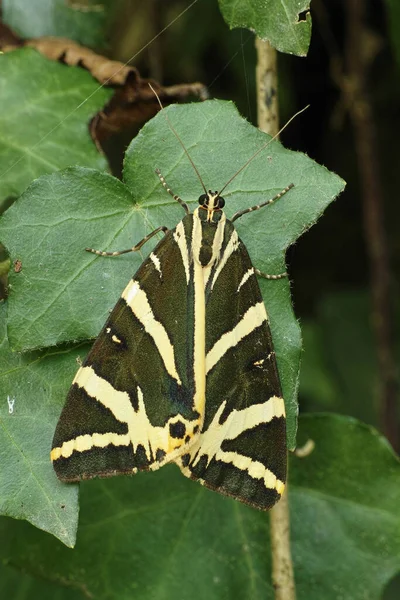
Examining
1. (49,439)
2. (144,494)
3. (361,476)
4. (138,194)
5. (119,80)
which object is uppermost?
(119,80)

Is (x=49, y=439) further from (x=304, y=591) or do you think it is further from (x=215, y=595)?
(x=304, y=591)

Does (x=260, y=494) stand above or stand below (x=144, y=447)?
below

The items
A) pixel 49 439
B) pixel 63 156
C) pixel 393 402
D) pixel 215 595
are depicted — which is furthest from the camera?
pixel 393 402

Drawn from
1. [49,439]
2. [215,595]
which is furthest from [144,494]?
[49,439]

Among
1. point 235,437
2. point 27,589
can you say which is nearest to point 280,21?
point 235,437

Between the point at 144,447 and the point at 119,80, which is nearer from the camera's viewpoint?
the point at 144,447

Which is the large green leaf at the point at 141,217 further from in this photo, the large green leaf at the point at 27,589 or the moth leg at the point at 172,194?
the large green leaf at the point at 27,589
